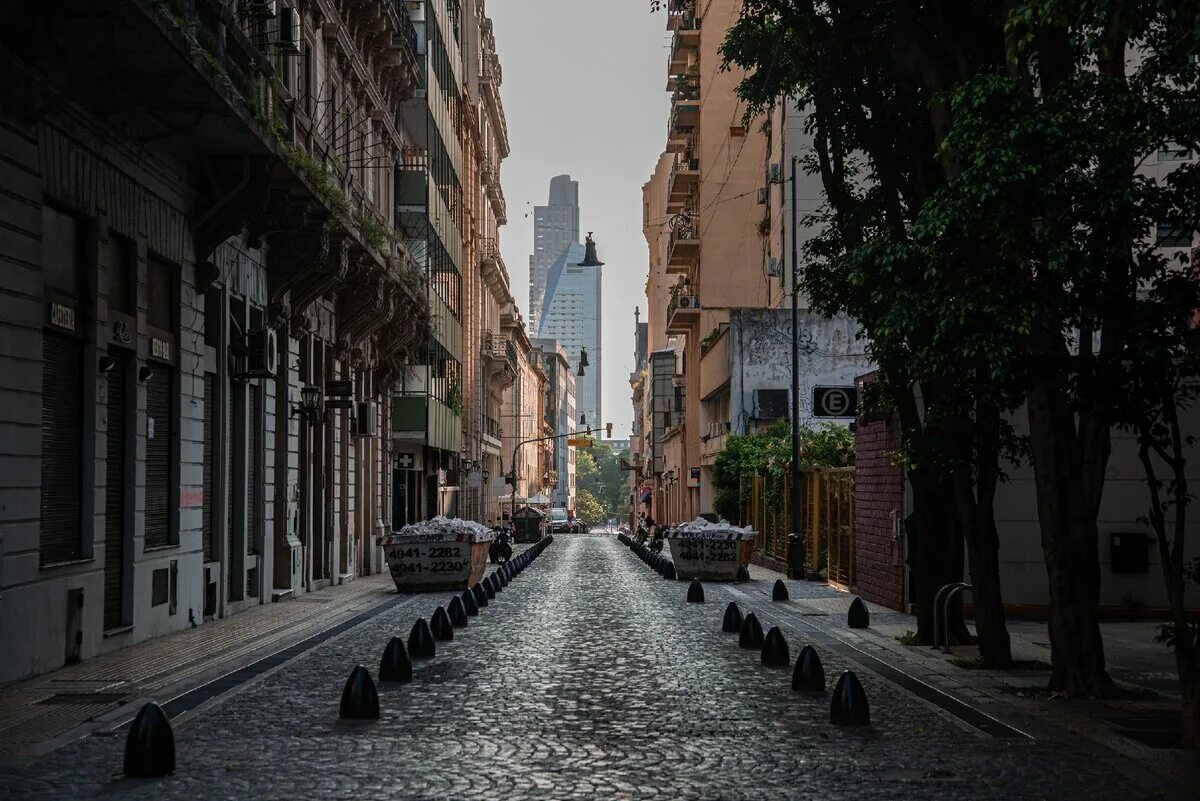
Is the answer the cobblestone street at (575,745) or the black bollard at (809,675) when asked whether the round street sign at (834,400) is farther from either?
the black bollard at (809,675)

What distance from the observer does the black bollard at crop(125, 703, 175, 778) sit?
8.38 m

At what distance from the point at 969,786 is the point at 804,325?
4054cm

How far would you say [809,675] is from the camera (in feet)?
39.9

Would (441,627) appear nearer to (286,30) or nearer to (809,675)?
(809,675)

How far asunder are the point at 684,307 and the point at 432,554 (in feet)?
132

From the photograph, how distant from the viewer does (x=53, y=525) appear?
584 inches

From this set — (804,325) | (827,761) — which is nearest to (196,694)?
(827,761)

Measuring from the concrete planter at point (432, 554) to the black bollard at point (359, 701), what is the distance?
1554 cm

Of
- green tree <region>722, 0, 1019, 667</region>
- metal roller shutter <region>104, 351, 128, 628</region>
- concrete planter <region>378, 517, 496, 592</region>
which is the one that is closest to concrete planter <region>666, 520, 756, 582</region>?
concrete planter <region>378, 517, 496, 592</region>

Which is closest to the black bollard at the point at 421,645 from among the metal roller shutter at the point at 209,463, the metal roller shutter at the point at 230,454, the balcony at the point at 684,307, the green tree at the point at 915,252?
the green tree at the point at 915,252

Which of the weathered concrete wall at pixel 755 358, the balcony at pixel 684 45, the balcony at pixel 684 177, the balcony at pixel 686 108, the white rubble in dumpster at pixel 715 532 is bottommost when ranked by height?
the white rubble in dumpster at pixel 715 532

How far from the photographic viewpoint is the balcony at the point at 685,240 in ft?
206

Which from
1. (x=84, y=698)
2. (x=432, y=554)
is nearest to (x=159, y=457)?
(x=84, y=698)

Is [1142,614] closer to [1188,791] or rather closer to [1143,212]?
[1143,212]
